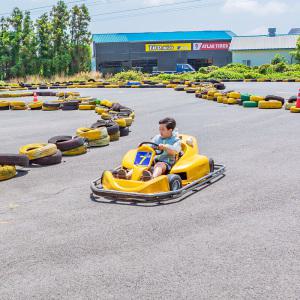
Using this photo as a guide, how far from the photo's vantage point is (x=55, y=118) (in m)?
17.1

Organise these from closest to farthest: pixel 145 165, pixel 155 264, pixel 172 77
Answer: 1. pixel 155 264
2. pixel 145 165
3. pixel 172 77

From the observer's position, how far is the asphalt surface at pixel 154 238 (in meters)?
3.96

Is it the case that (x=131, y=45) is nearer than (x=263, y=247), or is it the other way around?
(x=263, y=247)

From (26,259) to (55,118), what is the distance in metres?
12.9

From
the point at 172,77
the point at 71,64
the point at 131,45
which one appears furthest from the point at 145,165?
the point at 131,45

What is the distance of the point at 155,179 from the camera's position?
20.7 feet

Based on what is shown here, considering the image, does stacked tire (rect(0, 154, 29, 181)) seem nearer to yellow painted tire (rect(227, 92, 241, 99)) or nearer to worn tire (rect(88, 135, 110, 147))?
worn tire (rect(88, 135, 110, 147))

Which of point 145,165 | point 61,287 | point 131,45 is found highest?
point 131,45

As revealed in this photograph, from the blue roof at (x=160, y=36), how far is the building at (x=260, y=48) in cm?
231

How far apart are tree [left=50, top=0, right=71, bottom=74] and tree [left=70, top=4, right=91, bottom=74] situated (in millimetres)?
766

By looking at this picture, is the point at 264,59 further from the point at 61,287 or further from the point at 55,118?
the point at 61,287

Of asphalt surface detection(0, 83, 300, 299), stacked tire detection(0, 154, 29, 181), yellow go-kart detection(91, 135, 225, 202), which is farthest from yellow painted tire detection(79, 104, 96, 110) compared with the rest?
yellow go-kart detection(91, 135, 225, 202)

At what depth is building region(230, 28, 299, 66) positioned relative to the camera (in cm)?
5953

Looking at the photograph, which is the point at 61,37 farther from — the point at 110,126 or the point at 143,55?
the point at 110,126
